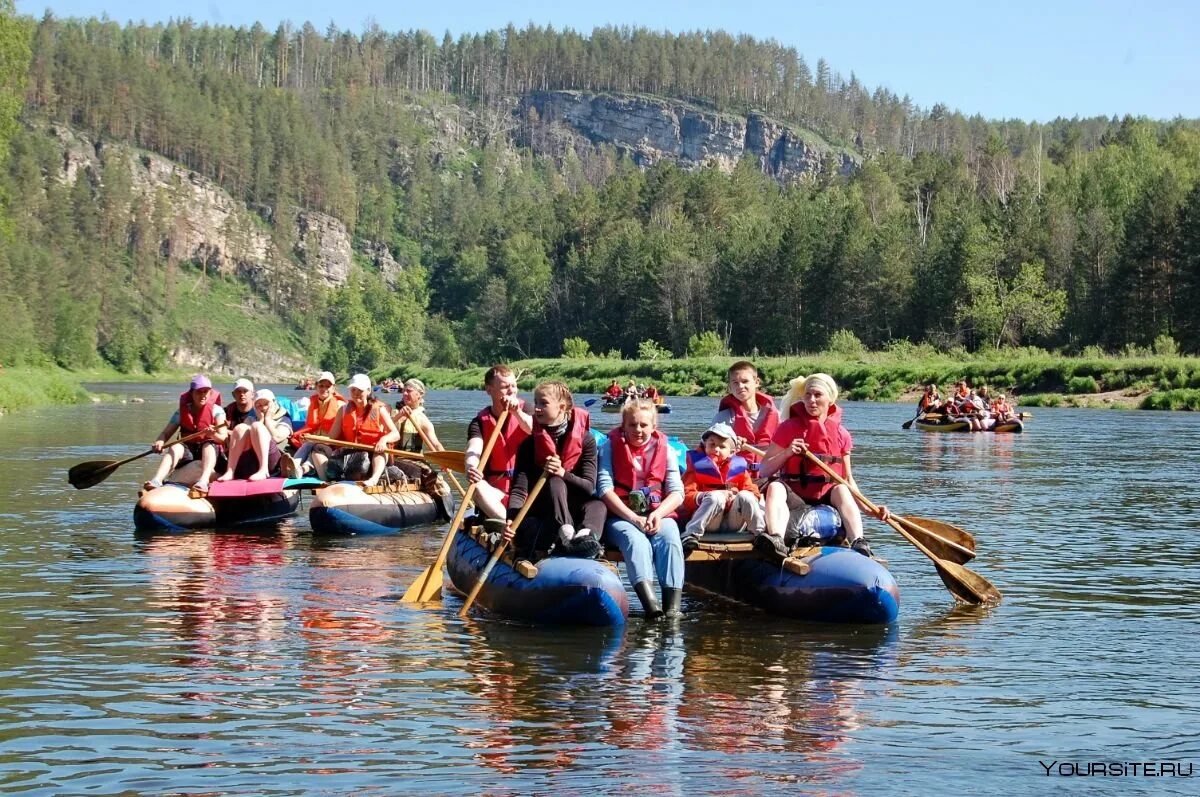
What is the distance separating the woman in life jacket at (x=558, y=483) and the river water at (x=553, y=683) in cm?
70

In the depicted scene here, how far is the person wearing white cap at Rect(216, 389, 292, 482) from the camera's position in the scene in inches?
712

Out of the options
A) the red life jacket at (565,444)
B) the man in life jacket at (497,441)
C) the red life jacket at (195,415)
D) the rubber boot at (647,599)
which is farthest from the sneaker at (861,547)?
the red life jacket at (195,415)

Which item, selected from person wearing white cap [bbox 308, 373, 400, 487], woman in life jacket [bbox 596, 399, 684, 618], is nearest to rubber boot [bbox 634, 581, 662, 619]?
woman in life jacket [bbox 596, 399, 684, 618]

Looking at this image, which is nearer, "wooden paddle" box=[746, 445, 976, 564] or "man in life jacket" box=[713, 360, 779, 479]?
"wooden paddle" box=[746, 445, 976, 564]

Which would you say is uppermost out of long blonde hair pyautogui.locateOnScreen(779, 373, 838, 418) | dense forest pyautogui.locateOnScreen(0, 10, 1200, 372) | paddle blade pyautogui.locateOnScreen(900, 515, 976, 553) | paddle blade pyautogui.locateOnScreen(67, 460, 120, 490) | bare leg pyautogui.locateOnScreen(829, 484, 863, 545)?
dense forest pyautogui.locateOnScreen(0, 10, 1200, 372)

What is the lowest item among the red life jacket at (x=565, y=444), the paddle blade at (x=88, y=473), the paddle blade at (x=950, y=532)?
the paddle blade at (x=88, y=473)

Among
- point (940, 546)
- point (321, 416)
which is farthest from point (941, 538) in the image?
point (321, 416)

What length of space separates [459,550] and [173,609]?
247 centimetres

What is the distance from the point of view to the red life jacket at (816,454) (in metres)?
12.6

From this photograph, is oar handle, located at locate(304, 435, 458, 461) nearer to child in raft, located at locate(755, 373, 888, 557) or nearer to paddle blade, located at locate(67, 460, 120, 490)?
paddle blade, located at locate(67, 460, 120, 490)

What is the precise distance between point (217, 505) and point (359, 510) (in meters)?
1.79

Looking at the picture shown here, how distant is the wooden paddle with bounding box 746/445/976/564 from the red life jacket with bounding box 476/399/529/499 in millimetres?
2130

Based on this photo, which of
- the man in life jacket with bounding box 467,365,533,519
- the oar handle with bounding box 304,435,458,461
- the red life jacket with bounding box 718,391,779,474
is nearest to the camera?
the man in life jacket with bounding box 467,365,533,519

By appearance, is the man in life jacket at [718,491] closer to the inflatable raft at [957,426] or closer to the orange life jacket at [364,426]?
the orange life jacket at [364,426]
